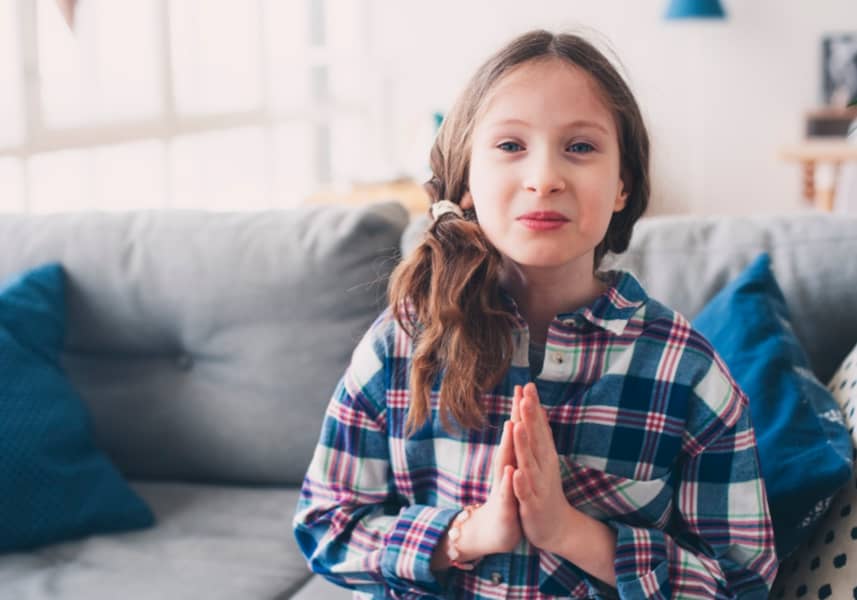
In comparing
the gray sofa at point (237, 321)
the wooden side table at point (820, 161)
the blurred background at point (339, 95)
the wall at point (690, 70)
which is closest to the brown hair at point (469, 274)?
the gray sofa at point (237, 321)

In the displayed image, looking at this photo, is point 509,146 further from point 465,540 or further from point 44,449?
point 44,449

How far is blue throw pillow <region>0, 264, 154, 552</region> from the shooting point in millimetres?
1464

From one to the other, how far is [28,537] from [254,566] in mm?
344

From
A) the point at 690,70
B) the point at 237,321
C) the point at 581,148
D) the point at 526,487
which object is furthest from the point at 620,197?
the point at 690,70

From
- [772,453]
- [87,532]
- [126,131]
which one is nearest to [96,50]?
[126,131]

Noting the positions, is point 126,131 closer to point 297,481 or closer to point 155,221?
point 155,221

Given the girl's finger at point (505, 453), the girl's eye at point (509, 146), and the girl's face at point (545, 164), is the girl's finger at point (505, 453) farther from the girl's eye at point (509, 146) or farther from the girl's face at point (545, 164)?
the girl's eye at point (509, 146)

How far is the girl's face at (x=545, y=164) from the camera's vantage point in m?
0.97

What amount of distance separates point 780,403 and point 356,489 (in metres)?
0.51

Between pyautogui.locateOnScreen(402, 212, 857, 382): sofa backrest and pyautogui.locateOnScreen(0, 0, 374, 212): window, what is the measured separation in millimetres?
1711

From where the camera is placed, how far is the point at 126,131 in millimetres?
3035

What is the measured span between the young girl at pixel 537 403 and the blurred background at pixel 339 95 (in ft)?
5.78

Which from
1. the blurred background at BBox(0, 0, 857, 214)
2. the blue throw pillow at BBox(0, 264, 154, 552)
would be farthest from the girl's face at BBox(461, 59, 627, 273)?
the blurred background at BBox(0, 0, 857, 214)

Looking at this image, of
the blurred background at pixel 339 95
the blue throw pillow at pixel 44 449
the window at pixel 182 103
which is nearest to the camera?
the blue throw pillow at pixel 44 449
